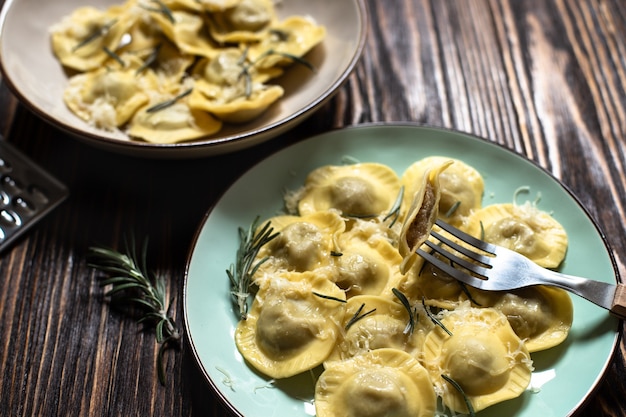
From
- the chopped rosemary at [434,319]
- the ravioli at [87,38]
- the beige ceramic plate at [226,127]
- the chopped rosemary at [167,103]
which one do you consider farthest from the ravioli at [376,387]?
the ravioli at [87,38]

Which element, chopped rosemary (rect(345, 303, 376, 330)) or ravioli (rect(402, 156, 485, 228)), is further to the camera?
ravioli (rect(402, 156, 485, 228))

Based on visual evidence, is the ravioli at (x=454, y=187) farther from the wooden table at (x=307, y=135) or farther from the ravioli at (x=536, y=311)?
the wooden table at (x=307, y=135)

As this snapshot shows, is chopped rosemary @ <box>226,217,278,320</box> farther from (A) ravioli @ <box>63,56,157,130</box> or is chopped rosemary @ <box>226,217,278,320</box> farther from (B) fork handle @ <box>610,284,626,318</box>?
(B) fork handle @ <box>610,284,626,318</box>

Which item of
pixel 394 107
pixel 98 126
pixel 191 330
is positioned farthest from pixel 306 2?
pixel 191 330

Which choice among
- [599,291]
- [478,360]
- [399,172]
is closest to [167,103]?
[399,172]

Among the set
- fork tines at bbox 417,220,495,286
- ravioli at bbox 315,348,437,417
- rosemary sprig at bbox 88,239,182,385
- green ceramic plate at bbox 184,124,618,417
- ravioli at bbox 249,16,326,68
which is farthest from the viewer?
ravioli at bbox 249,16,326,68

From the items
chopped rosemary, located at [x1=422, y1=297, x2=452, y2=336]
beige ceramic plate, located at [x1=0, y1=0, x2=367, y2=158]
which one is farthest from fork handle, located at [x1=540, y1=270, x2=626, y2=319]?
beige ceramic plate, located at [x1=0, y1=0, x2=367, y2=158]
